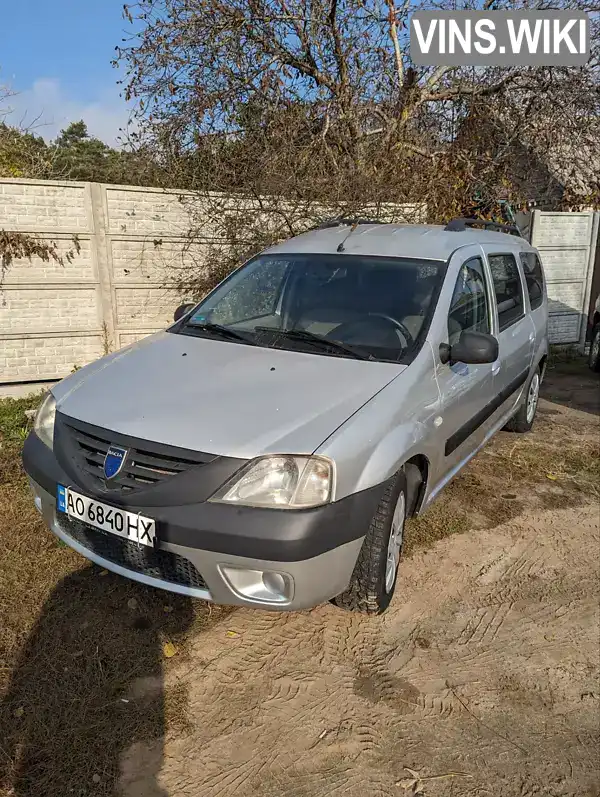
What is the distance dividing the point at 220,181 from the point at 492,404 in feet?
14.6

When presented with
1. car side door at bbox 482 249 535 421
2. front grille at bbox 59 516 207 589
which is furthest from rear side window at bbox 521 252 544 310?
front grille at bbox 59 516 207 589

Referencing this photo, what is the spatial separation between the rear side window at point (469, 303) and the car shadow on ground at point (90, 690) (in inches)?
81.2

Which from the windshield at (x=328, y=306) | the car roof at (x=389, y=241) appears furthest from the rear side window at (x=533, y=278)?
the windshield at (x=328, y=306)

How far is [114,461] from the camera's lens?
233 centimetres

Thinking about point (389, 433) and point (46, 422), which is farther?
point (46, 422)

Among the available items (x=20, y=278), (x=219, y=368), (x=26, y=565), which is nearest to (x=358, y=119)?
(x=20, y=278)

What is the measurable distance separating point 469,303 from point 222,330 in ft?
4.95

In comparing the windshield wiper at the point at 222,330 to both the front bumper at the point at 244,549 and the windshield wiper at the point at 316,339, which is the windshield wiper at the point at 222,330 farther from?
the front bumper at the point at 244,549

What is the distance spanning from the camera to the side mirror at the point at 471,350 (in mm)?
3000

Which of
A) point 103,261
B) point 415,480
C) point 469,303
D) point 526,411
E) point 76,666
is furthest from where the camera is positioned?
point 103,261

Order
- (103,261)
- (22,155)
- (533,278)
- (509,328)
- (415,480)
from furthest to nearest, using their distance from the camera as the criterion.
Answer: (22,155) → (103,261) → (533,278) → (509,328) → (415,480)

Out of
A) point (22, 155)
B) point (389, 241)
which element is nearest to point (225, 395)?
point (389, 241)

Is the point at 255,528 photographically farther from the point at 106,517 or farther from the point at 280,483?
the point at 106,517

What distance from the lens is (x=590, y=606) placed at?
2982 mm
